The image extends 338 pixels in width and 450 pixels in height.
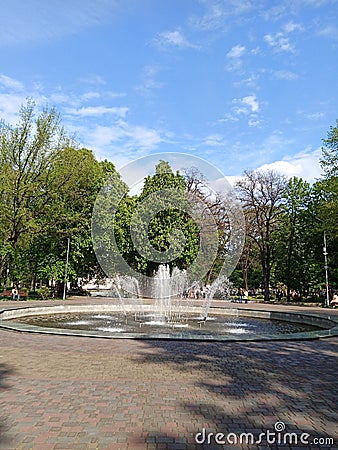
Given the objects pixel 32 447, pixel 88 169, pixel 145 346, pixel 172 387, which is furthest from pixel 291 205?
pixel 32 447

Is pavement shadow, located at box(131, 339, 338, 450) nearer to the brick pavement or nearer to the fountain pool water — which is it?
the brick pavement

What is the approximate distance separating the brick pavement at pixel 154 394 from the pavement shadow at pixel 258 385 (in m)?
Answer: 0.02

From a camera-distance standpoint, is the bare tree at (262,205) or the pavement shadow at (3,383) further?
the bare tree at (262,205)

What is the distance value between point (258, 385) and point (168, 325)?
976cm

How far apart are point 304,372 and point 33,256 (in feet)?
101

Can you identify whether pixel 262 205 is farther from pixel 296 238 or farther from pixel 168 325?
pixel 168 325

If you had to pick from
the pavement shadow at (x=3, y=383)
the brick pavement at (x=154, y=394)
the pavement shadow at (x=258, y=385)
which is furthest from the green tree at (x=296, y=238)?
the pavement shadow at (x=3, y=383)

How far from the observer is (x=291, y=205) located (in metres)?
41.8

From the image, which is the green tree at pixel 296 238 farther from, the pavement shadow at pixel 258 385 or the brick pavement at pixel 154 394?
the brick pavement at pixel 154 394

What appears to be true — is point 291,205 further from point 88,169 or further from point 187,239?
point 88,169

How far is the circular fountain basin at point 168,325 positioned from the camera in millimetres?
10852

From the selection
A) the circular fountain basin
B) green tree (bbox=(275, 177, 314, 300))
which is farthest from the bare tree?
the circular fountain basin

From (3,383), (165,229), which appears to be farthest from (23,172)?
(3,383)

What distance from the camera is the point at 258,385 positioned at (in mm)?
6207
